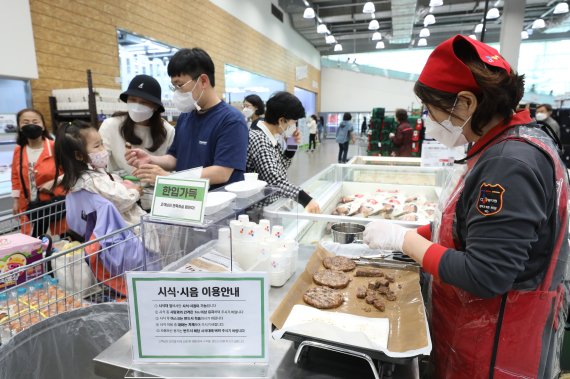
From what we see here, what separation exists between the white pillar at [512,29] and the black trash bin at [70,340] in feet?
33.0

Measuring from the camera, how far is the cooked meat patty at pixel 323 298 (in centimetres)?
109

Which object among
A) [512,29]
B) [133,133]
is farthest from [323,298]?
[512,29]

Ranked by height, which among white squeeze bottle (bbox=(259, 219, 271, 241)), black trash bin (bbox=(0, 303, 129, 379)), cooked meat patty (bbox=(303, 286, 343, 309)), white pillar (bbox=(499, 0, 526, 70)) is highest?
white pillar (bbox=(499, 0, 526, 70))

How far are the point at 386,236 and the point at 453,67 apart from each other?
57 cm

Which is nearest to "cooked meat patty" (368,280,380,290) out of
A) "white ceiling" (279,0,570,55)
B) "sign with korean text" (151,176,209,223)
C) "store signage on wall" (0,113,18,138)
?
"sign with korean text" (151,176,209,223)

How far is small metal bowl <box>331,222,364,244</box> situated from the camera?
5.59ft

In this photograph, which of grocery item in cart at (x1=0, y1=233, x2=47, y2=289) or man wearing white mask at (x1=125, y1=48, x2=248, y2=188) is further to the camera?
man wearing white mask at (x1=125, y1=48, x2=248, y2=188)

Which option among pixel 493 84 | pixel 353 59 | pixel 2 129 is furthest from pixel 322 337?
pixel 353 59

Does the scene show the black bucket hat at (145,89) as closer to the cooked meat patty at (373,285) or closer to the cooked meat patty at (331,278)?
the cooked meat patty at (331,278)

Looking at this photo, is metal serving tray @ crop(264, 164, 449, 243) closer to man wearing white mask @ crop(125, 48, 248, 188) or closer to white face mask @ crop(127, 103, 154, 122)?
man wearing white mask @ crop(125, 48, 248, 188)

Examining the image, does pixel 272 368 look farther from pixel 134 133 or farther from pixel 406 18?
pixel 406 18

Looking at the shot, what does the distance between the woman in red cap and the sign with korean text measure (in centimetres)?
64

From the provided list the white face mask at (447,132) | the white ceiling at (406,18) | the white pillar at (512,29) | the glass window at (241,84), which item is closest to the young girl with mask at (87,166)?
the white face mask at (447,132)

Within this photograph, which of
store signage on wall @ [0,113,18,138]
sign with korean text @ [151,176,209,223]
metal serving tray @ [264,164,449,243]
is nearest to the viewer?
sign with korean text @ [151,176,209,223]
